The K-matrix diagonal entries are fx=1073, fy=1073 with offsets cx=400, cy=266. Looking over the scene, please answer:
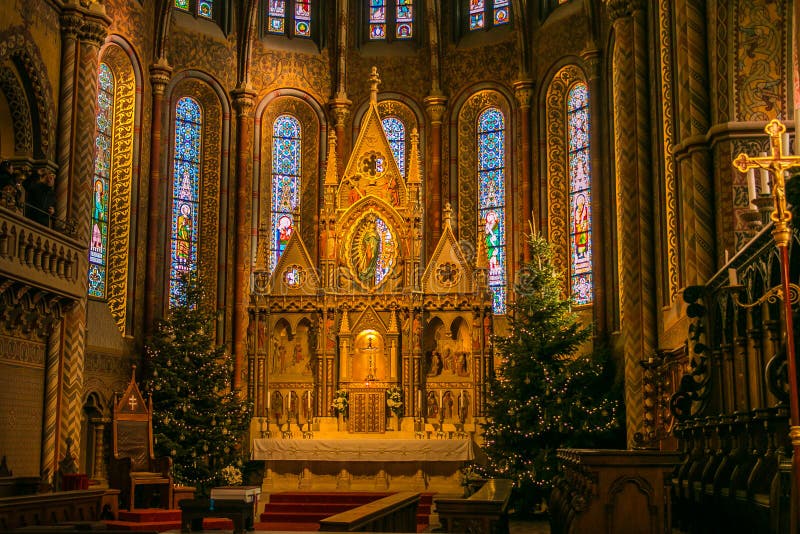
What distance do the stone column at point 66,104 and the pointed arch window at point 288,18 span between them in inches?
288

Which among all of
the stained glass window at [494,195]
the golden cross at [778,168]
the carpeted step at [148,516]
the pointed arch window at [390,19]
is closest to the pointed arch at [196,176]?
the pointed arch window at [390,19]

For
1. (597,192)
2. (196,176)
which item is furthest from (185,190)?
(597,192)

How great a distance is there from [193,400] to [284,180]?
672 cm

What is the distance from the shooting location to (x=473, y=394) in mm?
21422

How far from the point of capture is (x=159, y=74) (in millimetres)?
23281

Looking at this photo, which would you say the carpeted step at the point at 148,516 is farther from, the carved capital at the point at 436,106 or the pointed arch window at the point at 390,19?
the pointed arch window at the point at 390,19

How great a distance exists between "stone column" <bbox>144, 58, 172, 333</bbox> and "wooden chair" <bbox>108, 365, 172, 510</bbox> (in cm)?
352

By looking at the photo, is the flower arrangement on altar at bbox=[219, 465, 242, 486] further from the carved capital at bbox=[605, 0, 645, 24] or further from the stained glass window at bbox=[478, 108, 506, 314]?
the carved capital at bbox=[605, 0, 645, 24]

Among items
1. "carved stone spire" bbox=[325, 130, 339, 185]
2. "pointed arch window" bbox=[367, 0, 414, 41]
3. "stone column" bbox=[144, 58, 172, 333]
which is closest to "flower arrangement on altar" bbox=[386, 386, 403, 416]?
"carved stone spire" bbox=[325, 130, 339, 185]

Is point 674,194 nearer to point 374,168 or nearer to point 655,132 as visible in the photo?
point 655,132

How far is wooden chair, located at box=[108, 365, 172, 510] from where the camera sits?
1738cm

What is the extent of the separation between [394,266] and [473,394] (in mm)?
3138

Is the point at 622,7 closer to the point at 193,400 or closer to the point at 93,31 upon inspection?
the point at 93,31

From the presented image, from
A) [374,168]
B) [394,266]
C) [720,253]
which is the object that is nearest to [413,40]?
[374,168]
